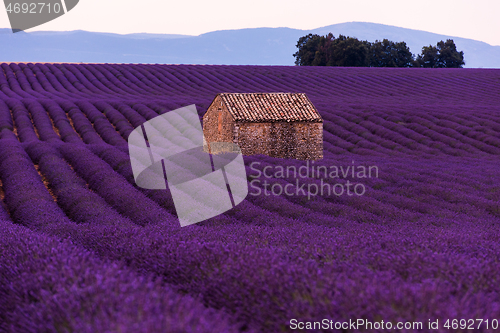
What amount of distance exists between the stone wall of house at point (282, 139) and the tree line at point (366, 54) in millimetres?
42883

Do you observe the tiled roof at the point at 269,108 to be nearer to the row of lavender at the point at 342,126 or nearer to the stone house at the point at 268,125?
the stone house at the point at 268,125

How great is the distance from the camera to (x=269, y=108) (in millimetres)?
19094

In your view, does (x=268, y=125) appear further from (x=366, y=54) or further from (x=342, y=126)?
(x=366, y=54)

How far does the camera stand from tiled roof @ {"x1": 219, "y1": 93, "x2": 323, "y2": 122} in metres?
18.4

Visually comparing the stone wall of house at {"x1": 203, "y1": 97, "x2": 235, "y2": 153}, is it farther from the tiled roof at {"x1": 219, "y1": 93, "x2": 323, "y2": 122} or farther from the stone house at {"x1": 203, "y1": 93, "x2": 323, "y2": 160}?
the tiled roof at {"x1": 219, "y1": 93, "x2": 323, "y2": 122}

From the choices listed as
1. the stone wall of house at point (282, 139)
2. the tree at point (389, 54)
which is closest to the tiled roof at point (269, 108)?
the stone wall of house at point (282, 139)

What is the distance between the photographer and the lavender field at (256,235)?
213 cm

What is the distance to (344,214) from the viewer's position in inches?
346

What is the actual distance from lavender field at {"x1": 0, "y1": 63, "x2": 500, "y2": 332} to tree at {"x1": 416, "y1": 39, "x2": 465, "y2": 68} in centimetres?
3816

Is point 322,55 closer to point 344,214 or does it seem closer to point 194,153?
point 194,153

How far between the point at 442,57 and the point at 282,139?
54333 millimetres

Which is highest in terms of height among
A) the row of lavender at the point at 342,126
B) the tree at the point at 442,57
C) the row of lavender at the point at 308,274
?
the tree at the point at 442,57

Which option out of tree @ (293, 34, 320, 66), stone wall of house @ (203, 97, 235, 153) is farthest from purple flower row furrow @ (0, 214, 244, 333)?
tree @ (293, 34, 320, 66)

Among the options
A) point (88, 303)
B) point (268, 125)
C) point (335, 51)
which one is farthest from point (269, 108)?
point (335, 51)
